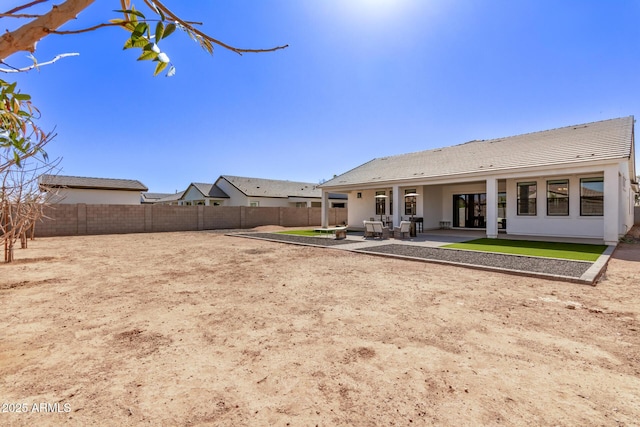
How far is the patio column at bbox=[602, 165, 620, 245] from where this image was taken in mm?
10789

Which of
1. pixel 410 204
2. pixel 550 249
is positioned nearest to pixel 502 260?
pixel 550 249

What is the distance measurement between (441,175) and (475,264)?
8261 mm

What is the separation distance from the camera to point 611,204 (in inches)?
432

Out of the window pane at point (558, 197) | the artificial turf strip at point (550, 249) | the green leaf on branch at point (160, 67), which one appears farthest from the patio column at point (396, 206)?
the green leaf on branch at point (160, 67)

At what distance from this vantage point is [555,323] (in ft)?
13.4

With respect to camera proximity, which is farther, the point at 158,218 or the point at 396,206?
the point at 158,218

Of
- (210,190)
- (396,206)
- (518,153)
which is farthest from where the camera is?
(210,190)

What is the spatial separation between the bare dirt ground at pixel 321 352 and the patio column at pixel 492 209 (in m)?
7.20

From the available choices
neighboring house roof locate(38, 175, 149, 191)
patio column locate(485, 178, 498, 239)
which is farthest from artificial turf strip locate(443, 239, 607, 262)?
neighboring house roof locate(38, 175, 149, 191)

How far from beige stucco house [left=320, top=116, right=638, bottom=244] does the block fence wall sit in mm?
9364

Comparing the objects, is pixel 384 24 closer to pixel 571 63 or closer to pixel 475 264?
pixel 475 264

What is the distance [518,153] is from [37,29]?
18.2 meters

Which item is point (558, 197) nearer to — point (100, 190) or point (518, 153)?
point (518, 153)

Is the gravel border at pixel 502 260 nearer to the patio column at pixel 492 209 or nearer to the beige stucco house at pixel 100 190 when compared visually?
the patio column at pixel 492 209
